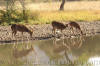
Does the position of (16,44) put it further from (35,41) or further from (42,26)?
(42,26)

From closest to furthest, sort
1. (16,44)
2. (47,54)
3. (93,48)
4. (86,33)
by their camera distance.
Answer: (47,54)
(93,48)
(16,44)
(86,33)

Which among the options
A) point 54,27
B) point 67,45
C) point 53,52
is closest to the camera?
point 53,52

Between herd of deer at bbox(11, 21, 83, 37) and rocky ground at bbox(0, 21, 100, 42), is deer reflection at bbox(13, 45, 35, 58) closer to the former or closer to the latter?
herd of deer at bbox(11, 21, 83, 37)

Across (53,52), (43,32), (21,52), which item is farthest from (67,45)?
(43,32)

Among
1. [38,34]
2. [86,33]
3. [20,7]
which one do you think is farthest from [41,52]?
[20,7]

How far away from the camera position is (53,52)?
12.8 m

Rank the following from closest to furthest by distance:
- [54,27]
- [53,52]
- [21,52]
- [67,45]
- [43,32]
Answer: [53,52], [21,52], [67,45], [54,27], [43,32]

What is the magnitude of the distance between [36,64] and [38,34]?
6279 millimetres

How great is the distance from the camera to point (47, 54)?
12.3 meters

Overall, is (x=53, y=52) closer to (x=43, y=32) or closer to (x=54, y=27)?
(x=54, y=27)

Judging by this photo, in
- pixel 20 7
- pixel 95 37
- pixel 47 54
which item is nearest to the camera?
pixel 47 54

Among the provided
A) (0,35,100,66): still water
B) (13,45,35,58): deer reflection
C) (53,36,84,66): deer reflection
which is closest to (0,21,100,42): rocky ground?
(0,35,100,66): still water

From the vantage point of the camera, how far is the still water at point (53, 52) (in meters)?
10.8

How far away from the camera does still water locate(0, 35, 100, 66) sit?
10.8 m
